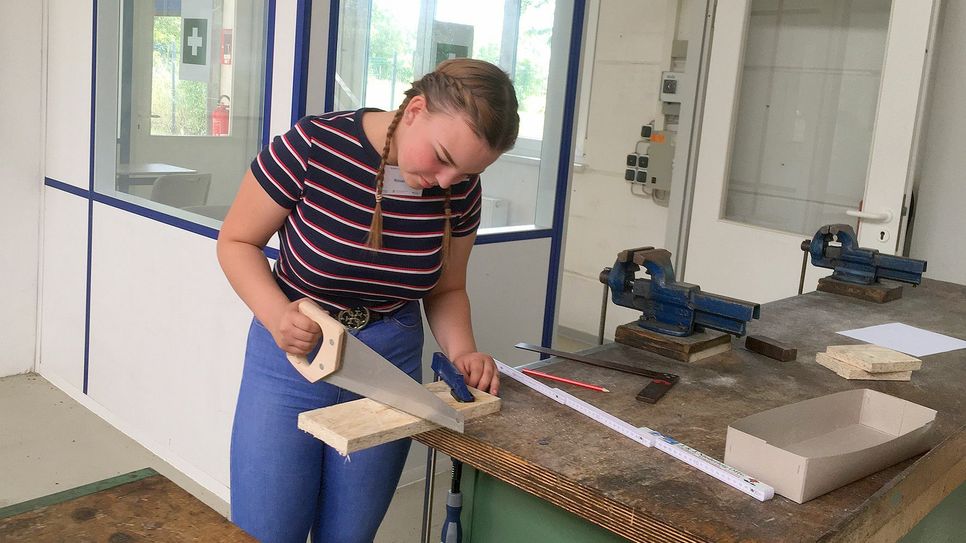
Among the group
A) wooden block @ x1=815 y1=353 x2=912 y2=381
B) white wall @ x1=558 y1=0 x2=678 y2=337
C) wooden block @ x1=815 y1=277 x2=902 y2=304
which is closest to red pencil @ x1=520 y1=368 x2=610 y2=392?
wooden block @ x1=815 y1=353 x2=912 y2=381

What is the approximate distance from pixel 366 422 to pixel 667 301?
822mm

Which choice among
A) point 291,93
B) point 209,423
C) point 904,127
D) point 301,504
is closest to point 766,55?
point 904,127

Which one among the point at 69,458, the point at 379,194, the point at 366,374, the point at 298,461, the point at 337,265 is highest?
the point at 379,194

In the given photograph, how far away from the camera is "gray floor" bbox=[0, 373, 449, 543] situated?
2.75 meters

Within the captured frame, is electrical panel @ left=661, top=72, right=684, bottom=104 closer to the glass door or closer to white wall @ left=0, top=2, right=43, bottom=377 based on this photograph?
the glass door

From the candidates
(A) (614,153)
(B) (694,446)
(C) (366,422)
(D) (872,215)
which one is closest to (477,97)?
(C) (366,422)

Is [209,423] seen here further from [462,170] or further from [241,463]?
[462,170]

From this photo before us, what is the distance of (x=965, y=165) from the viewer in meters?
3.37

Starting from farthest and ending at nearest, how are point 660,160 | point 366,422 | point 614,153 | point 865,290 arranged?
point 614,153 → point 660,160 → point 865,290 → point 366,422

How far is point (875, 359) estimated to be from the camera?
5.76 feet

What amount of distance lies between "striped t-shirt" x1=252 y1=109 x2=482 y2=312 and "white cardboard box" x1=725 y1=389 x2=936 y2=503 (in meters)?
0.61

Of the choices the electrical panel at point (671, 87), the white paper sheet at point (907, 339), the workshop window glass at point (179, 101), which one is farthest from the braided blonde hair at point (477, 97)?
the electrical panel at point (671, 87)

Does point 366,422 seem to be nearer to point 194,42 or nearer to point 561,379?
point 561,379

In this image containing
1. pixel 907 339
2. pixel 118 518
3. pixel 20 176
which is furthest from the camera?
pixel 20 176
